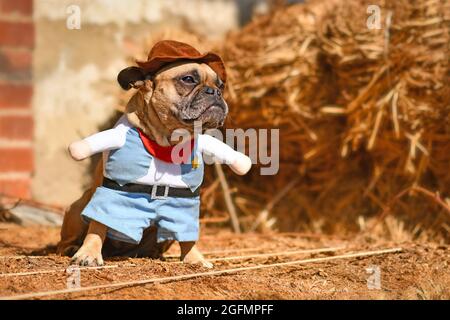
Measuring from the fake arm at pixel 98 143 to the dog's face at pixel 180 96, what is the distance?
5.5 inches

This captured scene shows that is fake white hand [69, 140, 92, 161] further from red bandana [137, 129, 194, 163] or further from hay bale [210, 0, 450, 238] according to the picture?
hay bale [210, 0, 450, 238]

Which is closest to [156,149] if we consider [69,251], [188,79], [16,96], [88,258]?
[188,79]

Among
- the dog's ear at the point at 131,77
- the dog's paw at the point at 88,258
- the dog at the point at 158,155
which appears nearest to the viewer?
the dog's paw at the point at 88,258

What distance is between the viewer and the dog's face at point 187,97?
2930mm

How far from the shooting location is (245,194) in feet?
15.6

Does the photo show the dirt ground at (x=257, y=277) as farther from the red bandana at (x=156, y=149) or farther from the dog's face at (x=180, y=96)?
the dog's face at (x=180, y=96)

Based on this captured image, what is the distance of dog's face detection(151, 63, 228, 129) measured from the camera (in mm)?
2930

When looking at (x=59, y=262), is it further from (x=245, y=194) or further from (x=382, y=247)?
(x=245, y=194)

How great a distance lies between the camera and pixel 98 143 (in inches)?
111

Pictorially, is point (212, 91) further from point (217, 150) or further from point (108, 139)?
point (108, 139)

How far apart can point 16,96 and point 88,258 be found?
6.47 feet

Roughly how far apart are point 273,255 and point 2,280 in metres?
1.20

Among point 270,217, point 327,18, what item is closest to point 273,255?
point 270,217

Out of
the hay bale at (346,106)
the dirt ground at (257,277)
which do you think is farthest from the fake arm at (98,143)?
the hay bale at (346,106)
